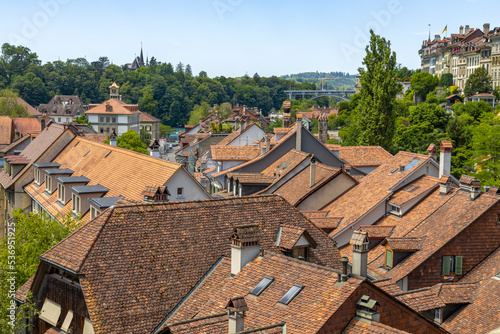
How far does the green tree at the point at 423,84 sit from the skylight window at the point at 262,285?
120 m

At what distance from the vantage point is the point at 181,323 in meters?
17.6

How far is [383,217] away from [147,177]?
14367mm

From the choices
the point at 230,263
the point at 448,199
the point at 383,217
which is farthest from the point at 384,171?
the point at 230,263

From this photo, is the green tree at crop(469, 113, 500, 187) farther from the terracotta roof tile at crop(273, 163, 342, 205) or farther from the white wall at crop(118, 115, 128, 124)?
the white wall at crop(118, 115, 128, 124)

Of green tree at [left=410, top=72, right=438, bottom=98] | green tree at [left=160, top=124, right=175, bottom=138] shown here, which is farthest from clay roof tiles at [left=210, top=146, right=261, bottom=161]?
green tree at [left=160, top=124, right=175, bottom=138]

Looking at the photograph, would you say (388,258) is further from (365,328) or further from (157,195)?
(365,328)

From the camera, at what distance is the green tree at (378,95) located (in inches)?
2621

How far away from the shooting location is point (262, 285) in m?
19.9

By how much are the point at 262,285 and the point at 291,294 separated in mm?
1398

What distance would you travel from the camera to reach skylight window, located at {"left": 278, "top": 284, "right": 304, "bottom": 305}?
18641 mm

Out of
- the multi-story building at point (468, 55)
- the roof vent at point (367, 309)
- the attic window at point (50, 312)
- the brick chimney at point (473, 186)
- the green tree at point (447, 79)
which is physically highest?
the multi-story building at point (468, 55)

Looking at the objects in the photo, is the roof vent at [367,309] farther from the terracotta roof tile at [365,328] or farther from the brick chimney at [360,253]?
the brick chimney at [360,253]

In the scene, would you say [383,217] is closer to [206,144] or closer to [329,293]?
[329,293]

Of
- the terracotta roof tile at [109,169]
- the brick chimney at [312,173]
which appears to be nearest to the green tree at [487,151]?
the brick chimney at [312,173]
